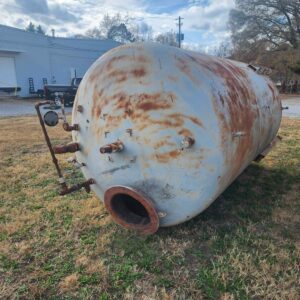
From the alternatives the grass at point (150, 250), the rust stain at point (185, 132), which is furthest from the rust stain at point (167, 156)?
the grass at point (150, 250)

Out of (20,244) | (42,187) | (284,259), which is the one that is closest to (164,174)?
(284,259)

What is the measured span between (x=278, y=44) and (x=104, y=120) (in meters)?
29.2

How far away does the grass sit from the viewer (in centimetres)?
223

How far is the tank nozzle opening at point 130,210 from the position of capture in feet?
8.42

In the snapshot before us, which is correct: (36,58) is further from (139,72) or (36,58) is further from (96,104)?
(139,72)

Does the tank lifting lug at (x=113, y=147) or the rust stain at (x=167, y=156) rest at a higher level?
the tank lifting lug at (x=113, y=147)

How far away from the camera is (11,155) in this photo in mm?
6004

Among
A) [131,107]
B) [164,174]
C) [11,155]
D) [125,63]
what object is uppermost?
[125,63]

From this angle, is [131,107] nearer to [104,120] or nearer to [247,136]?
[104,120]

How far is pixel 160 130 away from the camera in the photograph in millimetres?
2436

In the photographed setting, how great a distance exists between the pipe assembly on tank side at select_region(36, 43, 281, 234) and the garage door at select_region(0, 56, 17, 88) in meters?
22.5

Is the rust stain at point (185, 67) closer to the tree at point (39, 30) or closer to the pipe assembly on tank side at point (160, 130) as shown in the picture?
the pipe assembly on tank side at point (160, 130)

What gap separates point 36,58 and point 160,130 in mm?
23977

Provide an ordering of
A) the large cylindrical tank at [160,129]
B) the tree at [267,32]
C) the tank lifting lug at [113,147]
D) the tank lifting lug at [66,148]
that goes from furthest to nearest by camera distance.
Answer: the tree at [267,32] < the tank lifting lug at [66,148] < the tank lifting lug at [113,147] < the large cylindrical tank at [160,129]
